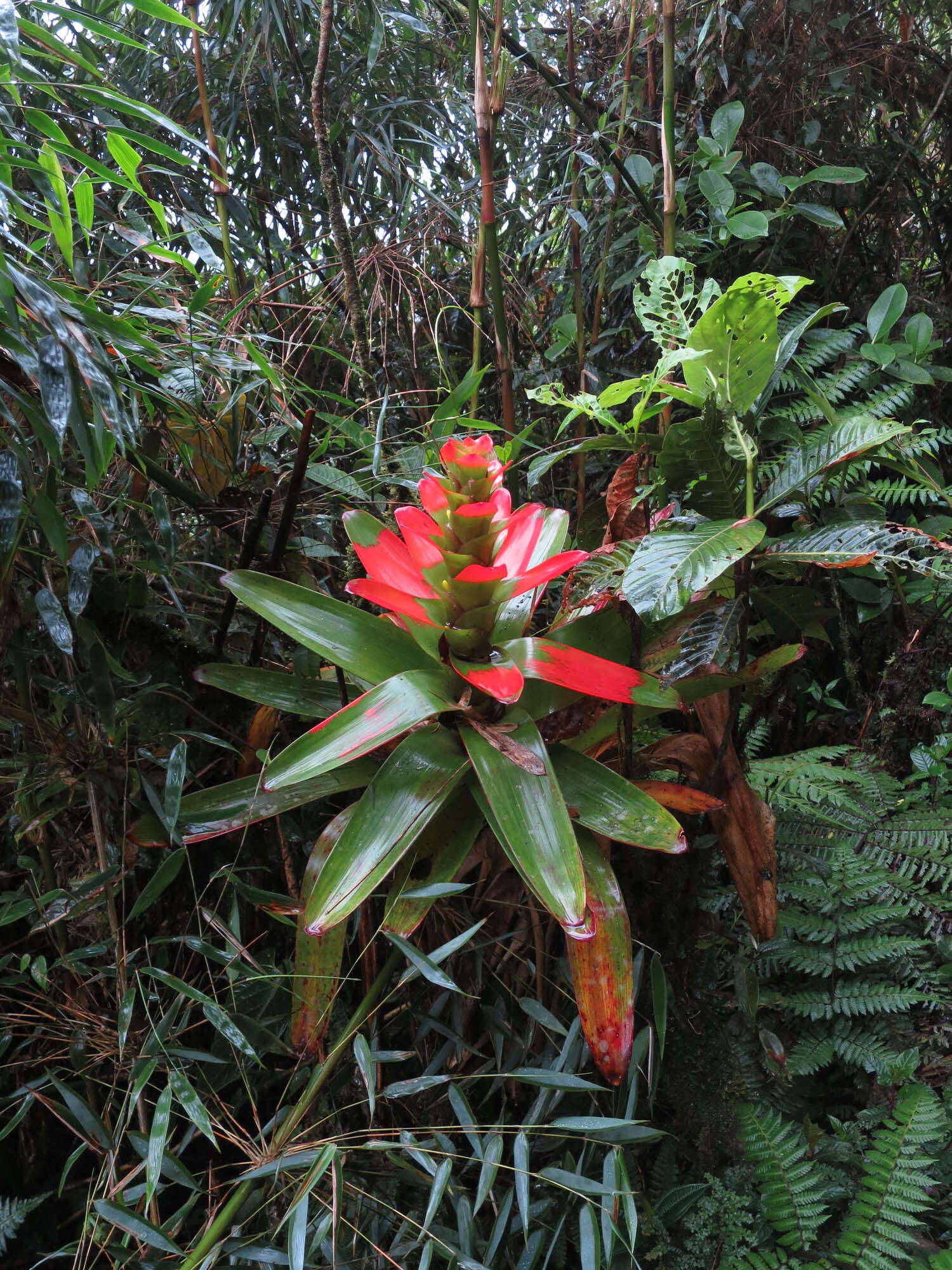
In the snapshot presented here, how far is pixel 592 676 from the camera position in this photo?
648mm

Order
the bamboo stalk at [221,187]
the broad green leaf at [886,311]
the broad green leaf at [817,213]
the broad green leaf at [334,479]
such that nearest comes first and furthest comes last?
the broad green leaf at [334,479]
the bamboo stalk at [221,187]
the broad green leaf at [886,311]
the broad green leaf at [817,213]

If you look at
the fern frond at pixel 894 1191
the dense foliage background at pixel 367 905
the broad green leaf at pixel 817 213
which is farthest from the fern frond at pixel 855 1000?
the broad green leaf at pixel 817 213

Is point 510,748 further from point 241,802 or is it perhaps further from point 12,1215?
point 12,1215

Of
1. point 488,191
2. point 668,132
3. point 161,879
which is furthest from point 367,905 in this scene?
point 668,132

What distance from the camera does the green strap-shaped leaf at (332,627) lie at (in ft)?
2.29

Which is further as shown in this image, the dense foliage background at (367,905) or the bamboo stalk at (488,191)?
the bamboo stalk at (488,191)

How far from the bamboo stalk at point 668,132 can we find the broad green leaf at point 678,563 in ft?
1.39

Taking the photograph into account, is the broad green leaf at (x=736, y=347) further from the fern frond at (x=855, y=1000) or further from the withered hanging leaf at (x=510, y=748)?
the fern frond at (x=855, y=1000)

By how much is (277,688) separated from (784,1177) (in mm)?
667

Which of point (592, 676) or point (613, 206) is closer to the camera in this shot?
point (592, 676)

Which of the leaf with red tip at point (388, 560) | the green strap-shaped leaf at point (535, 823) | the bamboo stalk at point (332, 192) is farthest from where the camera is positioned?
the bamboo stalk at point (332, 192)

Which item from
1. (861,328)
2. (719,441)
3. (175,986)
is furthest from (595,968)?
(861,328)

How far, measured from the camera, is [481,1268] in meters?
0.58

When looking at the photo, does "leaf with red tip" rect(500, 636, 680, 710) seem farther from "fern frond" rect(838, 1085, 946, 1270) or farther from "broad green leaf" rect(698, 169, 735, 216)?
"broad green leaf" rect(698, 169, 735, 216)
